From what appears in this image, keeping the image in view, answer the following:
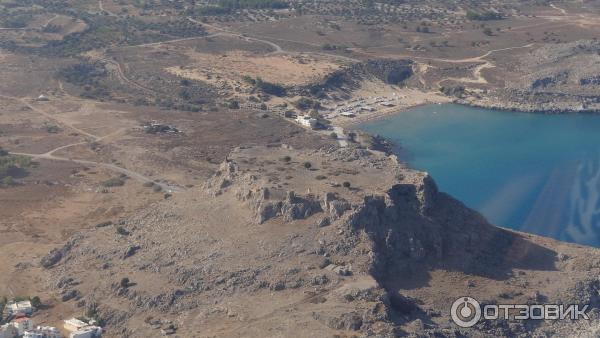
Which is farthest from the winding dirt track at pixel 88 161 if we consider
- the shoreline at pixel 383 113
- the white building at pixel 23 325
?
the white building at pixel 23 325

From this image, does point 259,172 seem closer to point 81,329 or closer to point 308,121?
point 81,329

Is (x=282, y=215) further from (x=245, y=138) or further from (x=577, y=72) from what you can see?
(x=577, y=72)

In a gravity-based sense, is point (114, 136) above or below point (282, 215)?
below

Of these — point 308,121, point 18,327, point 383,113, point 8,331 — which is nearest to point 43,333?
point 18,327

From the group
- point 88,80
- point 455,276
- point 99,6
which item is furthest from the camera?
point 99,6

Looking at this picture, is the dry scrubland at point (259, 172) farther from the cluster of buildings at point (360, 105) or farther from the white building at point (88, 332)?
the white building at point (88, 332)

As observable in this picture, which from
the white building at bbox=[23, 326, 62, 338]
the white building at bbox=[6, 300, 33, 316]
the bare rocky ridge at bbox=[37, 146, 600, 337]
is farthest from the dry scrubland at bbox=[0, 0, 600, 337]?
the white building at bbox=[23, 326, 62, 338]

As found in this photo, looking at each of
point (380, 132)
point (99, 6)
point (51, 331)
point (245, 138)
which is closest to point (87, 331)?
point (51, 331)
